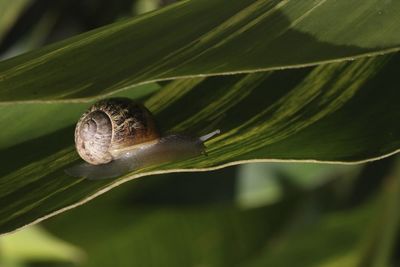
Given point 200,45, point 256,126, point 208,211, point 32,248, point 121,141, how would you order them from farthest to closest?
point 32,248, point 208,211, point 121,141, point 256,126, point 200,45

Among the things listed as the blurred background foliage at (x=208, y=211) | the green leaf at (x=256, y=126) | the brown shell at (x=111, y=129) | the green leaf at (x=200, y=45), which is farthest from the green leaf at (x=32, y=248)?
the green leaf at (x=200, y=45)

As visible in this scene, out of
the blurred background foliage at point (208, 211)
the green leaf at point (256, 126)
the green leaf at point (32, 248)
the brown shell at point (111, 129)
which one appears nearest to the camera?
the green leaf at point (256, 126)

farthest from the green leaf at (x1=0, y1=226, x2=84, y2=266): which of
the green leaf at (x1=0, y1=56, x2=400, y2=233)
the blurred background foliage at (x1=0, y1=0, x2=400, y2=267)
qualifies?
the green leaf at (x1=0, y1=56, x2=400, y2=233)

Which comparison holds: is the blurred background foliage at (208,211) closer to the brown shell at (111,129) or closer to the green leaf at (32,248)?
the green leaf at (32,248)

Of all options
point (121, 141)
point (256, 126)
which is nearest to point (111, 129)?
point (121, 141)

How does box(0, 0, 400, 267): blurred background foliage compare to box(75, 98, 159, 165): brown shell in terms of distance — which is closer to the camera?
box(75, 98, 159, 165): brown shell

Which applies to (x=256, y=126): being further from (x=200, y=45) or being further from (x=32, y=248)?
(x=32, y=248)

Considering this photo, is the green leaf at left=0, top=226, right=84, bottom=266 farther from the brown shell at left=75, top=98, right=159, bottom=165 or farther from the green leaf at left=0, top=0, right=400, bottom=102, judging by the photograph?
the green leaf at left=0, top=0, right=400, bottom=102
